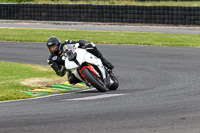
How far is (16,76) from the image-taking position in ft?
47.2

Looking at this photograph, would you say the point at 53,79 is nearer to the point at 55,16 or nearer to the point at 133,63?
the point at 133,63

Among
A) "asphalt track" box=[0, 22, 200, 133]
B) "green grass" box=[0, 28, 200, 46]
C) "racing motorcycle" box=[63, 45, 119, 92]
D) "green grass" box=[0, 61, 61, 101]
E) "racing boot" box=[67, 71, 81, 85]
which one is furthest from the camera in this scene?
"green grass" box=[0, 28, 200, 46]

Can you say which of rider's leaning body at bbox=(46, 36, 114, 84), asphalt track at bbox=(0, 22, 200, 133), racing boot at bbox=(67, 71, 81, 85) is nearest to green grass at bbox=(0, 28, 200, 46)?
asphalt track at bbox=(0, 22, 200, 133)

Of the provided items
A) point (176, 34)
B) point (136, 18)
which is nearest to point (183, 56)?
point (176, 34)

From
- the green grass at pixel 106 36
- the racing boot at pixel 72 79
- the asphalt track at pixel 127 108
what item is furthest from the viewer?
the green grass at pixel 106 36

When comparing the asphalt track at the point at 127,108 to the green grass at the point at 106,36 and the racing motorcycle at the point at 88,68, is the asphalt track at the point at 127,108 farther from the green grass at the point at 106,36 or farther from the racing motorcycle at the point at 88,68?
the green grass at the point at 106,36

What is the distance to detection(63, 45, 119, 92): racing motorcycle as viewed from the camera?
1145cm

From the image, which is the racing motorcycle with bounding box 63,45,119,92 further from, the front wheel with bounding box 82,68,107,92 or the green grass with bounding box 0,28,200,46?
the green grass with bounding box 0,28,200,46

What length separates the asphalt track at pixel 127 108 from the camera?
741 centimetres

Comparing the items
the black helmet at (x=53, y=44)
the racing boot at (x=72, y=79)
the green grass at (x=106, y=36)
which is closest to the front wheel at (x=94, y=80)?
the racing boot at (x=72, y=79)

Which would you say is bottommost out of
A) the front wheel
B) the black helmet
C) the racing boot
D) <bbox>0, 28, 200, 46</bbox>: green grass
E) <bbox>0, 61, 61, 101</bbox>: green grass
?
<bbox>0, 28, 200, 46</bbox>: green grass

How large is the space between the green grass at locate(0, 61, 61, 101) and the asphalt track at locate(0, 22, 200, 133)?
37.5 inches

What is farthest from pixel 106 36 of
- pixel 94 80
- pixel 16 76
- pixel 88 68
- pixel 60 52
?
pixel 94 80

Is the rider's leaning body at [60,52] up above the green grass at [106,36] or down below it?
above
